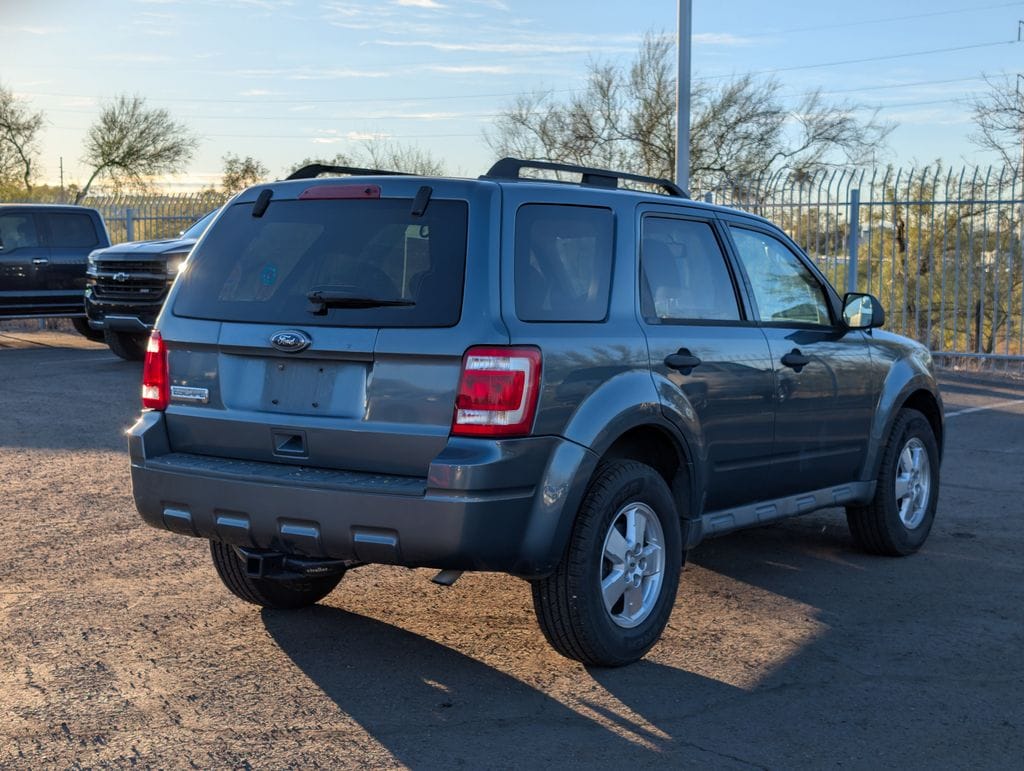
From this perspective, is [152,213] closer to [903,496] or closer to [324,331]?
[903,496]

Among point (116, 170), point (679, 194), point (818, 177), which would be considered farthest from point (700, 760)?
point (116, 170)

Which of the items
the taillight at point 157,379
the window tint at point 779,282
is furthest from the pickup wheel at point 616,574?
the taillight at point 157,379

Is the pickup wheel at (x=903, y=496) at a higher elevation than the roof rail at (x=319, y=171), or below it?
below

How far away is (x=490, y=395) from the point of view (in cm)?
443

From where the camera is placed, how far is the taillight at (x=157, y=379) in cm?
505

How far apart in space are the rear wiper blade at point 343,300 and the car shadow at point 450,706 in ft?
4.46

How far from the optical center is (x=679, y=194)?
20.0 feet

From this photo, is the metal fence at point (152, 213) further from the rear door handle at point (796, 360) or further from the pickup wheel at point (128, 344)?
the rear door handle at point (796, 360)

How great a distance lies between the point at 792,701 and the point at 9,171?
4987cm

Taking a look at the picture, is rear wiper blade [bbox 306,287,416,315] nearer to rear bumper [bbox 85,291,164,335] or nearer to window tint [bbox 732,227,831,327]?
window tint [bbox 732,227,831,327]

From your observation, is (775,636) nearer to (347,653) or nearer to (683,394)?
(683,394)

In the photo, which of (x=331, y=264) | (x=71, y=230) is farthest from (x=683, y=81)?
(x=331, y=264)

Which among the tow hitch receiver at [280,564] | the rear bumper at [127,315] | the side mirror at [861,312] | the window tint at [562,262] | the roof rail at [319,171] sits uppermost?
the roof rail at [319,171]

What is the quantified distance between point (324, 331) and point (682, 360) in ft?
4.90
